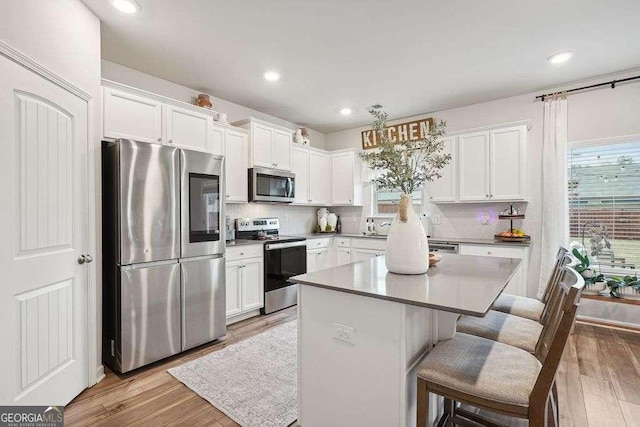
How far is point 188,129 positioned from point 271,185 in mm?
1313

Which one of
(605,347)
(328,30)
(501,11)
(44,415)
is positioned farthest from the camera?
(605,347)

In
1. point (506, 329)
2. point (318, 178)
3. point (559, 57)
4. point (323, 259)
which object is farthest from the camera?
point (318, 178)

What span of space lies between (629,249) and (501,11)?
9.98ft

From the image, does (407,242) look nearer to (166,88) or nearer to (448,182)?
(448,182)

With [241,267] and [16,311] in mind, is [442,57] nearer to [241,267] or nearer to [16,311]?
[241,267]

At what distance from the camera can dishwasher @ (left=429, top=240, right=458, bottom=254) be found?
3.86 metres

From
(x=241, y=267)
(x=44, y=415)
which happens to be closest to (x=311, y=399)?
(x=44, y=415)

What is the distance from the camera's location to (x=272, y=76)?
341cm

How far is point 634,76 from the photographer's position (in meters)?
3.28

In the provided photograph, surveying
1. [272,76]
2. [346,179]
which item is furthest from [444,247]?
[272,76]

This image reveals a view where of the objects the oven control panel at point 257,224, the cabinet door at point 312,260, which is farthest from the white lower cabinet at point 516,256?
the oven control panel at point 257,224

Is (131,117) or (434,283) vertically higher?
(131,117)

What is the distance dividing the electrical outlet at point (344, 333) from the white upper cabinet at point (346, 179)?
3.71m

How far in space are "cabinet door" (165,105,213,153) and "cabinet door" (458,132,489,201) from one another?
10.3 ft
